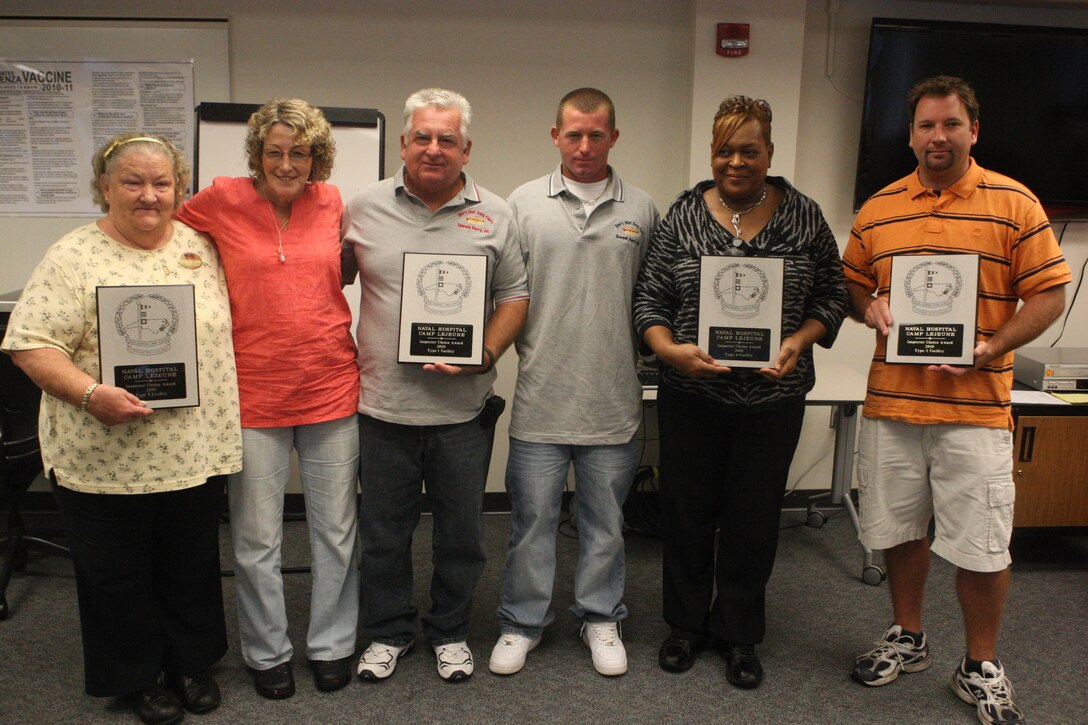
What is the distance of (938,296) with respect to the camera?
77.9 inches

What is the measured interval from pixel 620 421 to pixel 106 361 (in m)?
1.24

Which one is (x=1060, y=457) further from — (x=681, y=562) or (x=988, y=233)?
(x=681, y=562)

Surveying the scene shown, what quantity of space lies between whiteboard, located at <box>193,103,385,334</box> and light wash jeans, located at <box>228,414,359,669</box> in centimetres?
113

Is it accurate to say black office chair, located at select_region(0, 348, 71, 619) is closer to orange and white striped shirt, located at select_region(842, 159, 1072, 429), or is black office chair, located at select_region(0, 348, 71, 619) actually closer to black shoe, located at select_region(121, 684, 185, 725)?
black shoe, located at select_region(121, 684, 185, 725)

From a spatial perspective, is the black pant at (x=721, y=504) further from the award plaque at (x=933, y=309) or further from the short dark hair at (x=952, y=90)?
the short dark hair at (x=952, y=90)

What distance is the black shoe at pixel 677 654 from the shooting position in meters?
2.29

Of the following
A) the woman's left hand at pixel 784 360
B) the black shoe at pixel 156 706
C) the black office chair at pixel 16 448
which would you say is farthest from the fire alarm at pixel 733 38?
the black shoe at pixel 156 706

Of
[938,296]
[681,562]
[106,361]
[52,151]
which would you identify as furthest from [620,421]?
[52,151]

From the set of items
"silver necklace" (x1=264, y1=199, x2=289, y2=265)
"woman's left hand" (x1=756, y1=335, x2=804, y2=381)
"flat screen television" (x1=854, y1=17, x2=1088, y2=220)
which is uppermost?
"flat screen television" (x1=854, y1=17, x2=1088, y2=220)

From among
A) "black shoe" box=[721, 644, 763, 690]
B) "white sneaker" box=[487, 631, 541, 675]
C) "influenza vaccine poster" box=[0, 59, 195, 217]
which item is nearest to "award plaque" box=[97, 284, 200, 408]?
"white sneaker" box=[487, 631, 541, 675]

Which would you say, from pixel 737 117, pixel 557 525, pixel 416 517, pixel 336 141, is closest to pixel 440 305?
pixel 416 517

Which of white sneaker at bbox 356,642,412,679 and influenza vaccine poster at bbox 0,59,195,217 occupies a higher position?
influenza vaccine poster at bbox 0,59,195,217

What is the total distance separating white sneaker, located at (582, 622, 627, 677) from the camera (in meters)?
2.29

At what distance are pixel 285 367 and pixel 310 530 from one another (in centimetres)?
46
